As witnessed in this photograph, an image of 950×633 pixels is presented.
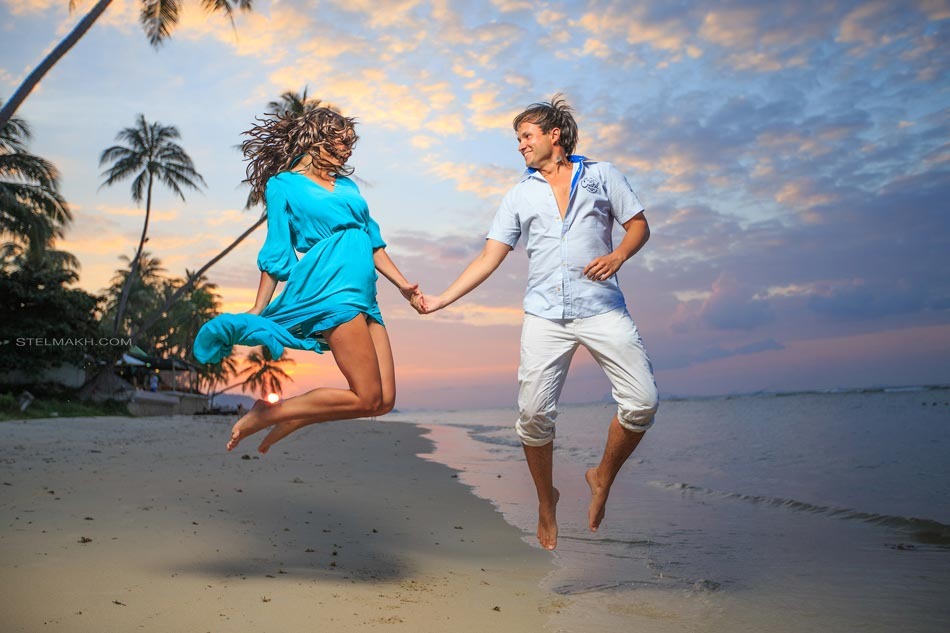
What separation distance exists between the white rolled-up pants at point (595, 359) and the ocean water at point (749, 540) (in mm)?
1081

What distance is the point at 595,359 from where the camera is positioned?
13.7ft

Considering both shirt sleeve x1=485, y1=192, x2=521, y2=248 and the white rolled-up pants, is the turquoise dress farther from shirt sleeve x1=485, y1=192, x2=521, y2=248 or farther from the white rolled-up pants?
the white rolled-up pants

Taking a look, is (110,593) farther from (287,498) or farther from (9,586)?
(287,498)

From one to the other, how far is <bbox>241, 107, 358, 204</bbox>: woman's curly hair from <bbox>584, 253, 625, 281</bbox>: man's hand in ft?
4.91

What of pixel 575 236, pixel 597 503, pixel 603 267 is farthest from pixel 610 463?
pixel 575 236

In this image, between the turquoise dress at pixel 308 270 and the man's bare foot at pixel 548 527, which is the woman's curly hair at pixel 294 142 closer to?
the turquoise dress at pixel 308 270

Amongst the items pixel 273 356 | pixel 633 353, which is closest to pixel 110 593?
pixel 273 356

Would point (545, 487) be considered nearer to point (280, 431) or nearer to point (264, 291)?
point (280, 431)

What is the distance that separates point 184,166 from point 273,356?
34.4m

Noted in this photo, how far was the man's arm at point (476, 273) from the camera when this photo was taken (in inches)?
170

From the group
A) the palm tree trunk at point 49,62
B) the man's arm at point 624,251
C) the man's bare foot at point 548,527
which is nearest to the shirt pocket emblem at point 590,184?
the man's arm at point 624,251

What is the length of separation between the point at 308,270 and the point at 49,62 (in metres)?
11.9

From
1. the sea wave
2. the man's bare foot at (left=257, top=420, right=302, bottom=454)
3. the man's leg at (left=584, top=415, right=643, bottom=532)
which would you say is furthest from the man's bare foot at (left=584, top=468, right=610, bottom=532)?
the sea wave

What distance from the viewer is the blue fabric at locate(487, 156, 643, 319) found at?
159 inches
